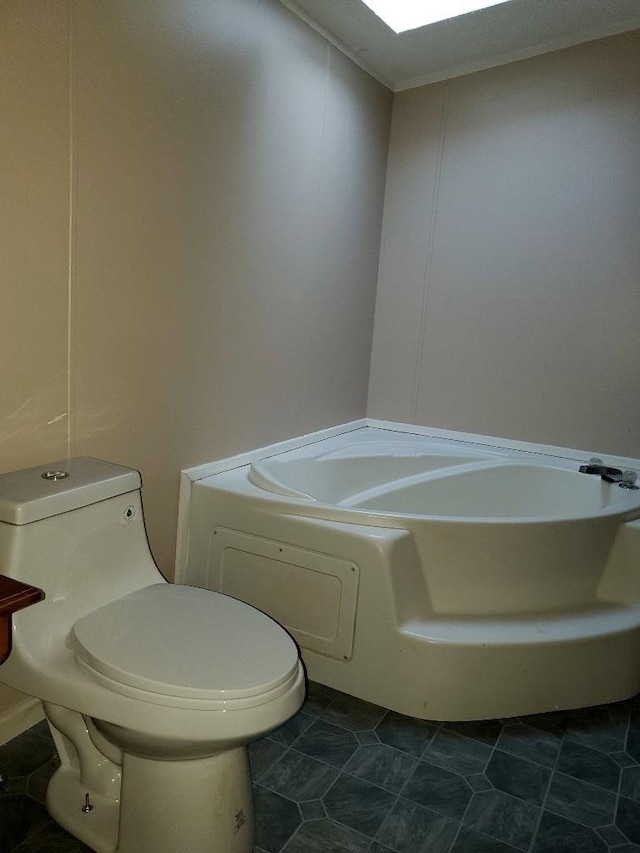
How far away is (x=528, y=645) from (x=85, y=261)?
164cm

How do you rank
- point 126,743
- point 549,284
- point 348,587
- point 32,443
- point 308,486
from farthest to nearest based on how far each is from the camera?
point 549,284
point 308,486
point 348,587
point 32,443
point 126,743

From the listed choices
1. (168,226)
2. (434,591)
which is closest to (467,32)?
(168,226)

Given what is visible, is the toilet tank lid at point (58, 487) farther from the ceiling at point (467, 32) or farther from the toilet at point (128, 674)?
the ceiling at point (467, 32)

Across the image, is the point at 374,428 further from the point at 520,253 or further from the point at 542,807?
the point at 542,807

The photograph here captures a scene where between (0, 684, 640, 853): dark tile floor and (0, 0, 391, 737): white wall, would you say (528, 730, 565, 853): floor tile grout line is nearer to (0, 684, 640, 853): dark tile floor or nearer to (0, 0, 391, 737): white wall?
(0, 684, 640, 853): dark tile floor

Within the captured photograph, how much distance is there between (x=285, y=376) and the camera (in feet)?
8.31

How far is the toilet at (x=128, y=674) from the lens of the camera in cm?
111

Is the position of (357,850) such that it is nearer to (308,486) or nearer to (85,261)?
(308,486)

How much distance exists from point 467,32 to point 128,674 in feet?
8.64

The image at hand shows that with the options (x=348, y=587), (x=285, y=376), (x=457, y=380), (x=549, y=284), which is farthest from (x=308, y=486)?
(x=549, y=284)

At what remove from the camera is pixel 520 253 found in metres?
2.78

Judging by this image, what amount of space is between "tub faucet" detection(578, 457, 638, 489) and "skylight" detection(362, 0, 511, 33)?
1.80 m

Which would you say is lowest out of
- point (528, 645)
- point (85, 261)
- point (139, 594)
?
point (528, 645)

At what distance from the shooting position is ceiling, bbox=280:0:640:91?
2.29 metres
